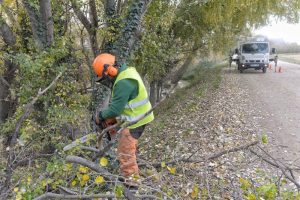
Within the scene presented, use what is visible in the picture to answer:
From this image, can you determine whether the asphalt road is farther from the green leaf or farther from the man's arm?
the green leaf

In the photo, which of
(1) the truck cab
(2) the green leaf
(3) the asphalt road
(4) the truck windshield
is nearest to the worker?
(2) the green leaf

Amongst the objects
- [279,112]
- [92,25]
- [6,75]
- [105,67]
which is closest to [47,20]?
[92,25]

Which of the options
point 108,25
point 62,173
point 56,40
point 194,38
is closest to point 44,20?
point 56,40

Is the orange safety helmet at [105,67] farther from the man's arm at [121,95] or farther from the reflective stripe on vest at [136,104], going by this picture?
the reflective stripe on vest at [136,104]

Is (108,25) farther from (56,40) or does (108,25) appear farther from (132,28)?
(56,40)

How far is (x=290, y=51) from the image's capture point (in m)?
52.8

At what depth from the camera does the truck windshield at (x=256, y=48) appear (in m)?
23.8

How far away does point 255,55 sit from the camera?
23.4 m

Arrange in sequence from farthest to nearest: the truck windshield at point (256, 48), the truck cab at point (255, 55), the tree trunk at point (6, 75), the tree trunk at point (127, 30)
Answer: the truck windshield at point (256, 48) → the truck cab at point (255, 55) → the tree trunk at point (6, 75) → the tree trunk at point (127, 30)

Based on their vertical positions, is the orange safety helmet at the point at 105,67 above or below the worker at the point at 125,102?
above

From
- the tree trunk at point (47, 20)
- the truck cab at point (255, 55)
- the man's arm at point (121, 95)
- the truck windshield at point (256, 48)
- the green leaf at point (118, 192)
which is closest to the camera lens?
the green leaf at point (118, 192)

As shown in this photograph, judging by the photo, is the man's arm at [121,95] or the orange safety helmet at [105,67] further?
the orange safety helmet at [105,67]

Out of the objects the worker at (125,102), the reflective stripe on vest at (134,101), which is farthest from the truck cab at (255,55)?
the reflective stripe on vest at (134,101)

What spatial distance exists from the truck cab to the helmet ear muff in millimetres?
20417
